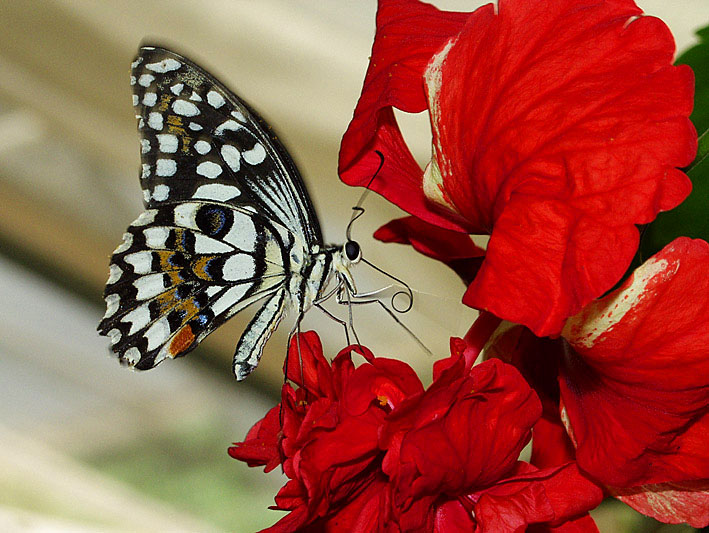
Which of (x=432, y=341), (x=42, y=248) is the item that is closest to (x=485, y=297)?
(x=432, y=341)

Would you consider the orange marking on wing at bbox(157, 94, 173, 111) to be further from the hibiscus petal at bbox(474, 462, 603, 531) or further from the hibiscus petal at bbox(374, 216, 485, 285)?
the hibiscus petal at bbox(474, 462, 603, 531)

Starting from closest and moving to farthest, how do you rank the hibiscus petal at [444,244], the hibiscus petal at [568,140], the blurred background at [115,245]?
the hibiscus petal at [568,140], the hibiscus petal at [444,244], the blurred background at [115,245]

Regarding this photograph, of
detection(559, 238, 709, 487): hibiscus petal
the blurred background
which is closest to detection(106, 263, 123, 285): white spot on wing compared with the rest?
detection(559, 238, 709, 487): hibiscus petal

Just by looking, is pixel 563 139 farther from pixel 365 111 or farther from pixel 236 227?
Result: pixel 236 227

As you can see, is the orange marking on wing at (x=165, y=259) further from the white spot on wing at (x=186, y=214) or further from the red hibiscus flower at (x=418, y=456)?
the red hibiscus flower at (x=418, y=456)

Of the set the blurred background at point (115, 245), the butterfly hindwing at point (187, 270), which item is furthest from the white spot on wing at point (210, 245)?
the blurred background at point (115, 245)

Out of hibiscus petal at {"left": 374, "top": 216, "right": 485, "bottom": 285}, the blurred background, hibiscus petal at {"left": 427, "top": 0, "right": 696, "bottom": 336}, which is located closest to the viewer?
hibiscus petal at {"left": 427, "top": 0, "right": 696, "bottom": 336}

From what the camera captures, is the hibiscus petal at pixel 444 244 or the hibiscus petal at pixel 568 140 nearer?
the hibiscus petal at pixel 568 140

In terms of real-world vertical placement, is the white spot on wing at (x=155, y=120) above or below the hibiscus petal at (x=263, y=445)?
above
